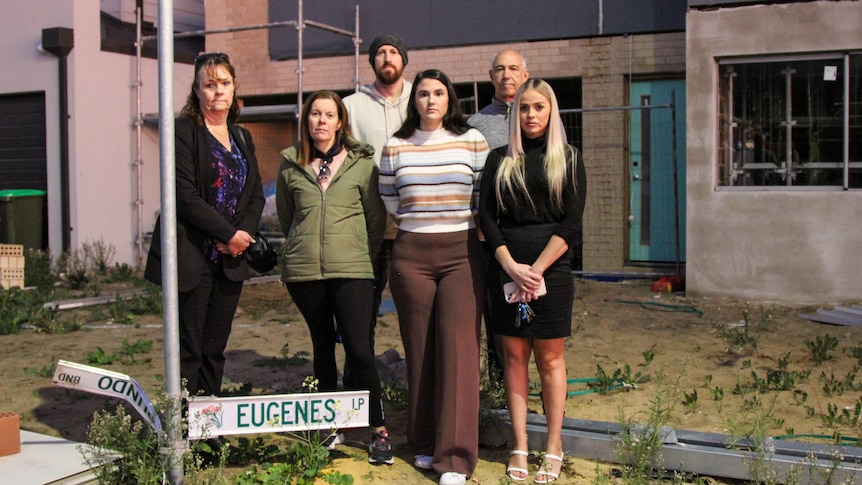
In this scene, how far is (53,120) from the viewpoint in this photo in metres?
13.2

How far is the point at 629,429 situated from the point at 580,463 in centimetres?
33

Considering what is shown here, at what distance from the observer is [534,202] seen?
4438 mm

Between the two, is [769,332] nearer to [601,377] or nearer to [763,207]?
[763,207]

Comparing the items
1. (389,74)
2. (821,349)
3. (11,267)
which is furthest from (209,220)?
(11,267)

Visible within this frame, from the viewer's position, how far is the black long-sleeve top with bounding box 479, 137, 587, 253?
4.41 metres

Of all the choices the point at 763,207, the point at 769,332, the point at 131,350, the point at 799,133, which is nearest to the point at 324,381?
the point at 131,350

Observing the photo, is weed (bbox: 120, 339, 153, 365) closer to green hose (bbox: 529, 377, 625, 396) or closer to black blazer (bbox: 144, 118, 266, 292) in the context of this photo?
black blazer (bbox: 144, 118, 266, 292)

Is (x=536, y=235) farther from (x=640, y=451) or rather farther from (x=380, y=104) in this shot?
(x=380, y=104)

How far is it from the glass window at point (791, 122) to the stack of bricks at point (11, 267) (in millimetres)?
8530

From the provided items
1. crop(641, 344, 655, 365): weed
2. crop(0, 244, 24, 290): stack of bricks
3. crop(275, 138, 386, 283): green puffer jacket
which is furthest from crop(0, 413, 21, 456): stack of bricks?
crop(0, 244, 24, 290): stack of bricks

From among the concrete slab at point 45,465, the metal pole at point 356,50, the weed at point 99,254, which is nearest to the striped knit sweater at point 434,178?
the concrete slab at point 45,465

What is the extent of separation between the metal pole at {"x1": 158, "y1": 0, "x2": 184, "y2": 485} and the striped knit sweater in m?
1.17

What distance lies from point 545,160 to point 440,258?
704mm

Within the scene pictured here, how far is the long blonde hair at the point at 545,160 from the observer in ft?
14.4
